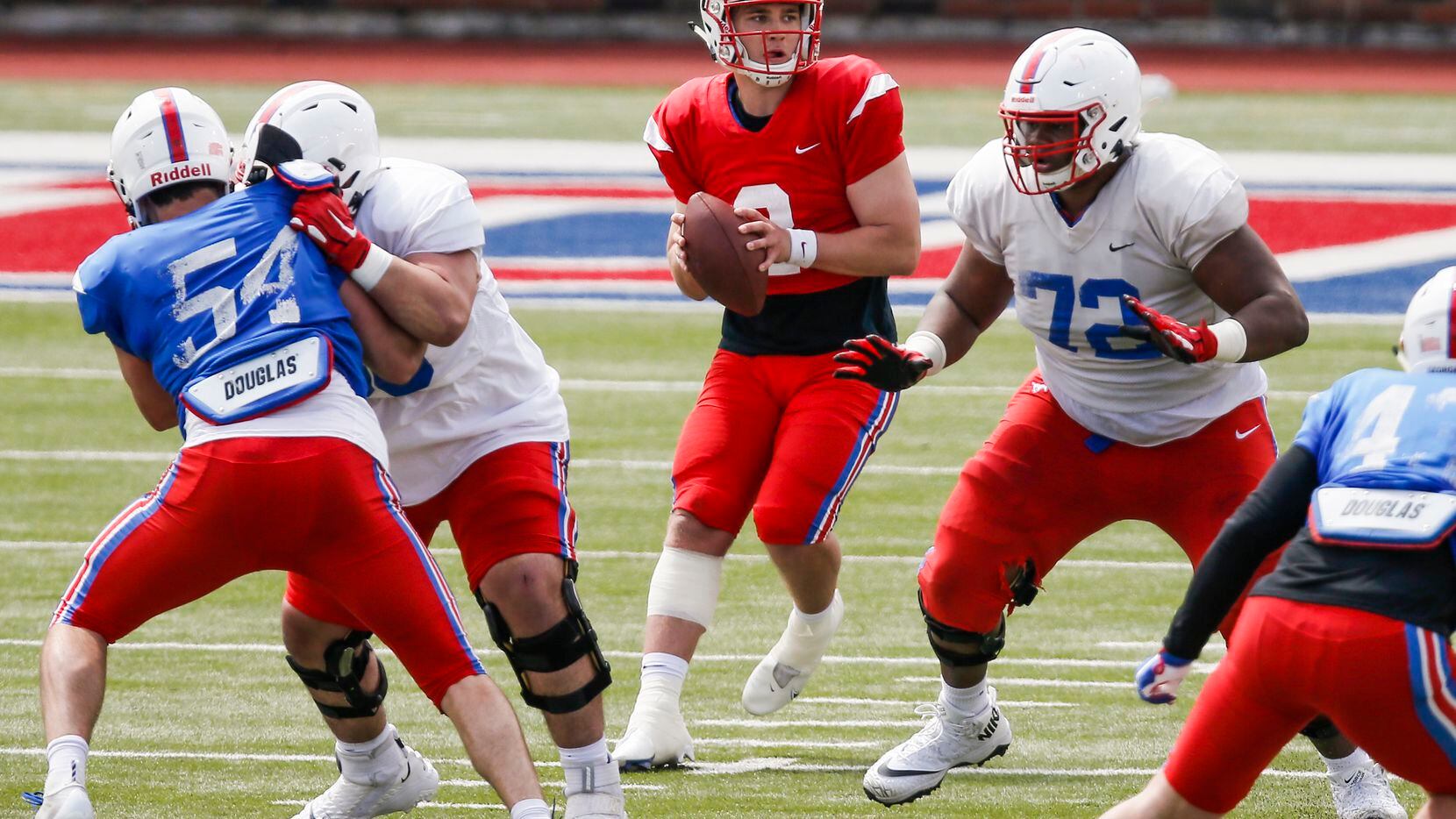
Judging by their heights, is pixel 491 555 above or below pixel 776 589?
above

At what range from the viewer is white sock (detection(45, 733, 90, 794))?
3.21 m

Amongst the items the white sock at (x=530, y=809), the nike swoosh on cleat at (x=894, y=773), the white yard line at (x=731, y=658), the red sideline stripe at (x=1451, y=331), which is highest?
the red sideline stripe at (x=1451, y=331)

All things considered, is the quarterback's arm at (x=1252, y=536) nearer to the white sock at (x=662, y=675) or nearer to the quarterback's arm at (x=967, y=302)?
the quarterback's arm at (x=967, y=302)

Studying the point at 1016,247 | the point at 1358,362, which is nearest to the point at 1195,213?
the point at 1016,247

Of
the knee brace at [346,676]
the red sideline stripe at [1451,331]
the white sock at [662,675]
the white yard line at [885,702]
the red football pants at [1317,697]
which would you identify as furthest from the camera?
the white yard line at [885,702]

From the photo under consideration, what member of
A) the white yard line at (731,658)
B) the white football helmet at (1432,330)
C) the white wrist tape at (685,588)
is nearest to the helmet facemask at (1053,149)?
the white football helmet at (1432,330)

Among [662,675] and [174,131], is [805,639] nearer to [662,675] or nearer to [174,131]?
[662,675]

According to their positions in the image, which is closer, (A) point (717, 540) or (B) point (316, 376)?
(B) point (316, 376)

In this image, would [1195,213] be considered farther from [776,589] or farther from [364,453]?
[776,589]

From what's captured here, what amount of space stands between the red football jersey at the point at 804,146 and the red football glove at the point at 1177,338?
1145 mm

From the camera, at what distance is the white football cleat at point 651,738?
4312mm

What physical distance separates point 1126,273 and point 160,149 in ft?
6.35

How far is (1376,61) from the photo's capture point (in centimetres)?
2342

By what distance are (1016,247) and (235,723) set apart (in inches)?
86.9
